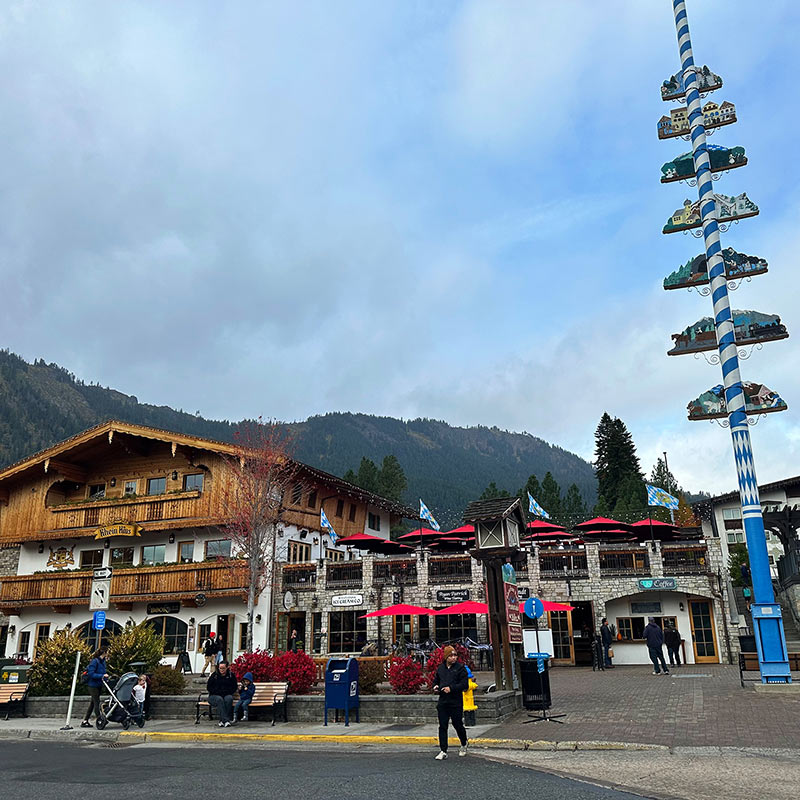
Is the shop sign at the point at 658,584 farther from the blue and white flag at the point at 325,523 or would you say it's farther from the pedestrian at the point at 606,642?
the blue and white flag at the point at 325,523

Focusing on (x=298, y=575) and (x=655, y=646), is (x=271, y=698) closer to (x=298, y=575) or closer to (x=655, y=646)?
(x=655, y=646)

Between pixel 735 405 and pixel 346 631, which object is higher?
pixel 735 405

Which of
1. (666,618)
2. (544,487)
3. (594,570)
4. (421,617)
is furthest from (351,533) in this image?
(544,487)

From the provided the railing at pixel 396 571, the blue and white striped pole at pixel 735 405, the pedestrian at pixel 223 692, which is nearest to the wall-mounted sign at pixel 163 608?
the railing at pixel 396 571

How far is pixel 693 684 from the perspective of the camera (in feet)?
61.2

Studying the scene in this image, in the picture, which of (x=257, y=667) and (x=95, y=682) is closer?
(x=95, y=682)

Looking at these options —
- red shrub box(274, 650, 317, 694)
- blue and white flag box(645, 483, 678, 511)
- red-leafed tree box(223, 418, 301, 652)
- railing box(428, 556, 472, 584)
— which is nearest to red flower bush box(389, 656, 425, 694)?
red shrub box(274, 650, 317, 694)

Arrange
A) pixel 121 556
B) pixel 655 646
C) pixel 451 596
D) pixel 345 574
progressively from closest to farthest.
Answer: pixel 655 646 < pixel 451 596 < pixel 345 574 < pixel 121 556

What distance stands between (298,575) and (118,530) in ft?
27.4

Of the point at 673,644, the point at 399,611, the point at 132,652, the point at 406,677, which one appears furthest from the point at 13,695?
the point at 673,644

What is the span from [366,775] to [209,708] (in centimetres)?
735

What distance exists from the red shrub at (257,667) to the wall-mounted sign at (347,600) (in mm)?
14850

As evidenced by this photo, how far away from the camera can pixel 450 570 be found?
30.3 meters

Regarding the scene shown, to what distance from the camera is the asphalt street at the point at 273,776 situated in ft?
25.7
